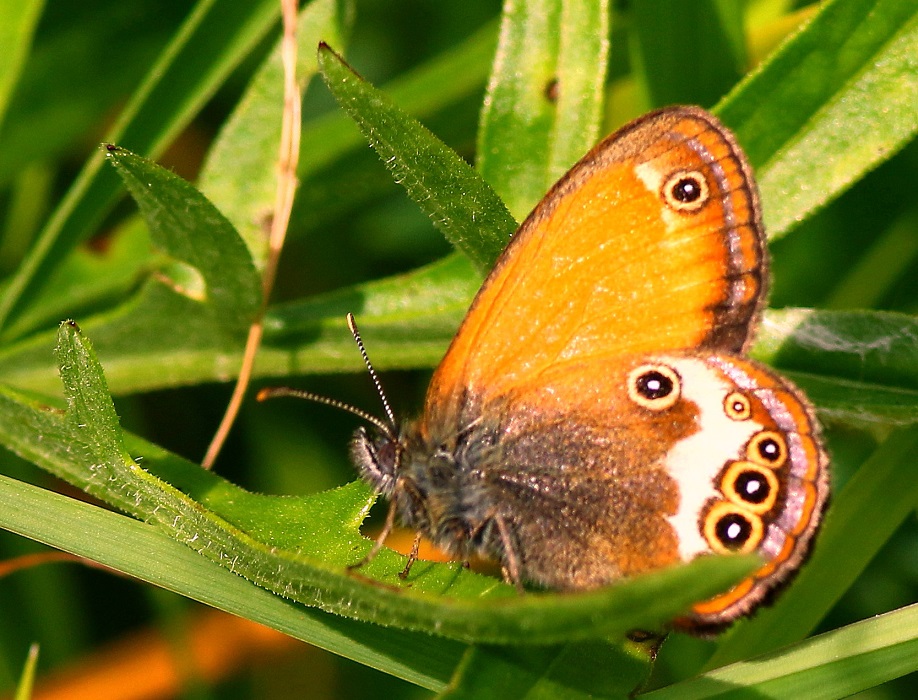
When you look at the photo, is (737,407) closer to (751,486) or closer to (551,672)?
(751,486)

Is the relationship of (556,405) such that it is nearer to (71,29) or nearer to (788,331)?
(788,331)

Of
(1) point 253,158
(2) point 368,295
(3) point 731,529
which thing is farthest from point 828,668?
(1) point 253,158

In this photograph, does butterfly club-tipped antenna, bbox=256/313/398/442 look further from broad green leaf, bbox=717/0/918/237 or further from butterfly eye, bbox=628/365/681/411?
broad green leaf, bbox=717/0/918/237

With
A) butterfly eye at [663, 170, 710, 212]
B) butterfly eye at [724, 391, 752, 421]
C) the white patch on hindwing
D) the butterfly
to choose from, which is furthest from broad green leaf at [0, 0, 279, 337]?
butterfly eye at [724, 391, 752, 421]

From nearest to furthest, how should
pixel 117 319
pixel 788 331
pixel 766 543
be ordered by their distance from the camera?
pixel 766 543 → pixel 788 331 → pixel 117 319

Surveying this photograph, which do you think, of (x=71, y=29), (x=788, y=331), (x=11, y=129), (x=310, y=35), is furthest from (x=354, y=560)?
(x=71, y=29)
